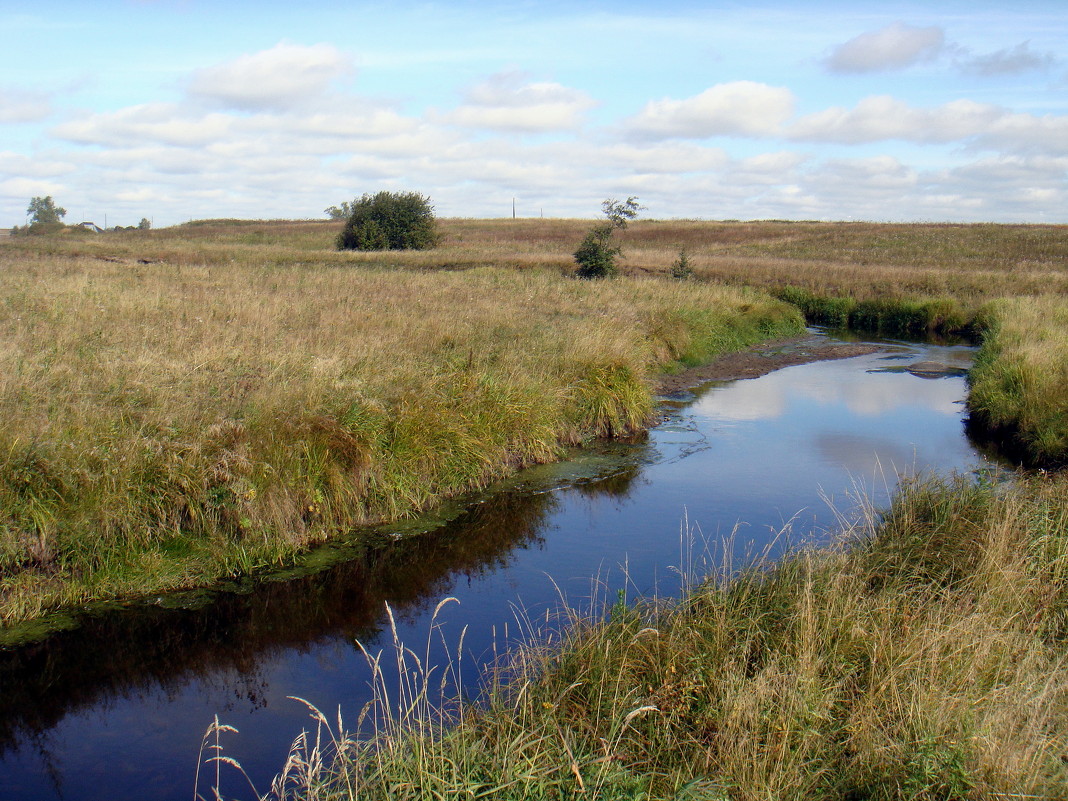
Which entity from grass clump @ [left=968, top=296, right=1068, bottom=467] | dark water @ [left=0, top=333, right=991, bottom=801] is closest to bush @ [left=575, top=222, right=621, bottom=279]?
grass clump @ [left=968, top=296, right=1068, bottom=467]

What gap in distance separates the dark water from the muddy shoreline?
5.26 m

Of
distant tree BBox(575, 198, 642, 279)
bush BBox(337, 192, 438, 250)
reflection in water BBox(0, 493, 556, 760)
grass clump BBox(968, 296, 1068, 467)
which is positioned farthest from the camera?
bush BBox(337, 192, 438, 250)

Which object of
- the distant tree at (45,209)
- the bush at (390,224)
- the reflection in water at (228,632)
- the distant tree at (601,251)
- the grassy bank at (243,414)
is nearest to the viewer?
the reflection in water at (228,632)

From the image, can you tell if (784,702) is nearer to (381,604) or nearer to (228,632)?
(381,604)

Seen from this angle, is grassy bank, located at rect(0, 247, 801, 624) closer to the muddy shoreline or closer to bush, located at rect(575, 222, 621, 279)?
the muddy shoreline

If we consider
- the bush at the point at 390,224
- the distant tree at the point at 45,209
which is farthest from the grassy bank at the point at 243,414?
the distant tree at the point at 45,209

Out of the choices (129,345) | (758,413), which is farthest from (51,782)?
(758,413)

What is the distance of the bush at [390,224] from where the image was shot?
45219mm

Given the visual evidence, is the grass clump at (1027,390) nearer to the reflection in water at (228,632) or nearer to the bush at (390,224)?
the reflection in water at (228,632)

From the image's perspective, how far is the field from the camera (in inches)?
151

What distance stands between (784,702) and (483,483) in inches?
235

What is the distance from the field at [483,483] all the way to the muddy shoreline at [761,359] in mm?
1591

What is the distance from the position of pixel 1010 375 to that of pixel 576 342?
688 centimetres

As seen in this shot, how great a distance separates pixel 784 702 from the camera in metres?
4.12
